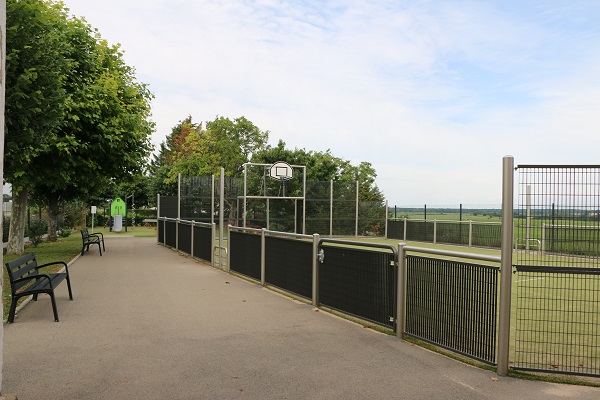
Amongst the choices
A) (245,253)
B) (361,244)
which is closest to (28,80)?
(245,253)

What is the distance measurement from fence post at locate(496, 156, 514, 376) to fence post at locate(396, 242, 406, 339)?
147cm

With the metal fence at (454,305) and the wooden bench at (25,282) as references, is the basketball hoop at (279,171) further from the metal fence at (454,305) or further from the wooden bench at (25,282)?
the metal fence at (454,305)

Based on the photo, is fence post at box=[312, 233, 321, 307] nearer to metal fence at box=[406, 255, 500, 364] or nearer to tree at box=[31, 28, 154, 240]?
metal fence at box=[406, 255, 500, 364]

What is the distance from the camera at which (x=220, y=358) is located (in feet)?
19.1

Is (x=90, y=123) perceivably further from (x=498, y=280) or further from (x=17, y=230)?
(x=498, y=280)

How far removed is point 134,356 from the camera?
5918 mm

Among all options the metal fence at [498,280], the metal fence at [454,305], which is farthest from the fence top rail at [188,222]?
the metal fence at [454,305]

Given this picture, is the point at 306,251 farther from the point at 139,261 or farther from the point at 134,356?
the point at 139,261

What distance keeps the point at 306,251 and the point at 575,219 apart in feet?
15.6

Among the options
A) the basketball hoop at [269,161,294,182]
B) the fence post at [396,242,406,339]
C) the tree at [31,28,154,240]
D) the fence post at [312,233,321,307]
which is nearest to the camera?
the fence post at [396,242,406,339]

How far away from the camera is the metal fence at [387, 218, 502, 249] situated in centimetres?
2712

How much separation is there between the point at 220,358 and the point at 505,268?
3.12 meters

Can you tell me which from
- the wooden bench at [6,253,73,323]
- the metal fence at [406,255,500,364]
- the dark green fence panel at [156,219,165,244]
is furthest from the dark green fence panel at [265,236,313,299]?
the dark green fence panel at [156,219,165,244]

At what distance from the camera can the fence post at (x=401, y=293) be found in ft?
21.3
